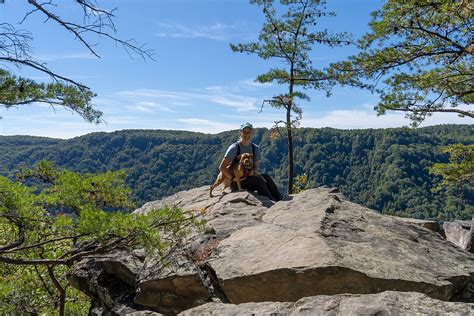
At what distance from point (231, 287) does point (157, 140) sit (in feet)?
646

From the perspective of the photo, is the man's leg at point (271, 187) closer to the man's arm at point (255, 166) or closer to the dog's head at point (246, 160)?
the man's arm at point (255, 166)

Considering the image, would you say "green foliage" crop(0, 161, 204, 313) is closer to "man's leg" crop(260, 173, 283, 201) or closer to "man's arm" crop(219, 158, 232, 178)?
"man's arm" crop(219, 158, 232, 178)

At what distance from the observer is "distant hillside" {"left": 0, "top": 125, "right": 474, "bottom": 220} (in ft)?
381

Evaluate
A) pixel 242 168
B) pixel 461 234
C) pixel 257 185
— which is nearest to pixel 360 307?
pixel 242 168

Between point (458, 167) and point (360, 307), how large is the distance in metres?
12.6

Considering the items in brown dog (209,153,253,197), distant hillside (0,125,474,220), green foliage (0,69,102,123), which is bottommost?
distant hillside (0,125,474,220)

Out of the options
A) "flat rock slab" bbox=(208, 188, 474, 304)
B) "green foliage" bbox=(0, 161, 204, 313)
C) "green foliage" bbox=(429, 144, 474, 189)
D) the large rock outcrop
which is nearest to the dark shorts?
the large rock outcrop

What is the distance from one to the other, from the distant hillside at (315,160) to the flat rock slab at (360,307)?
104 meters

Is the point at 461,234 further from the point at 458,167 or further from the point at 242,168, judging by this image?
the point at 242,168

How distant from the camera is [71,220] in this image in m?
4.65

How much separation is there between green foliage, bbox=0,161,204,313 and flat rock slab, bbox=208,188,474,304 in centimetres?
98

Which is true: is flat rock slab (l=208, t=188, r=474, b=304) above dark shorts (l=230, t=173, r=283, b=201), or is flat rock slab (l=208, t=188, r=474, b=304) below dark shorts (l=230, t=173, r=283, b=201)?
below

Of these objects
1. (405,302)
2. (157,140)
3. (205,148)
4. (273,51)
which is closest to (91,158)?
(157,140)

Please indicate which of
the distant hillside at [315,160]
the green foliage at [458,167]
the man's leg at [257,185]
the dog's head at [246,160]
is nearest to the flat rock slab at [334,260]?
the dog's head at [246,160]
